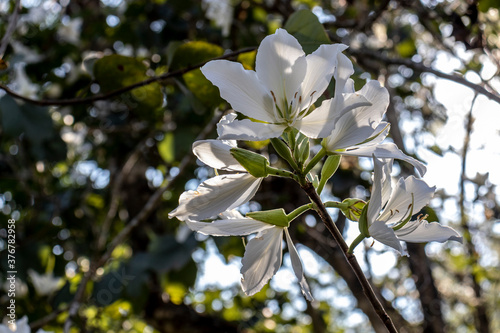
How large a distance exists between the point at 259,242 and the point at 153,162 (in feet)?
5.97

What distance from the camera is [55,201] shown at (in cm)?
A: 224

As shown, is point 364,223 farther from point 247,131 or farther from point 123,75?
point 123,75

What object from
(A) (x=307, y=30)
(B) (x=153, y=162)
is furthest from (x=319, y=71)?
(B) (x=153, y=162)

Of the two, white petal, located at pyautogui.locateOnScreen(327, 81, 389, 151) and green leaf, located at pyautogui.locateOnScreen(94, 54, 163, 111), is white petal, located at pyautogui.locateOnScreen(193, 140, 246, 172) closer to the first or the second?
white petal, located at pyautogui.locateOnScreen(327, 81, 389, 151)

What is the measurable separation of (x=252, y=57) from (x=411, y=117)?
183 cm

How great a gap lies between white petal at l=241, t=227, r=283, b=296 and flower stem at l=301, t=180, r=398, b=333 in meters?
0.10

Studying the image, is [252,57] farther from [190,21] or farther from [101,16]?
[101,16]

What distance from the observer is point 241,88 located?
581mm

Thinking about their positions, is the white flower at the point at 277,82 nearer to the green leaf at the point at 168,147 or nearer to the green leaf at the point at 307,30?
the green leaf at the point at 307,30

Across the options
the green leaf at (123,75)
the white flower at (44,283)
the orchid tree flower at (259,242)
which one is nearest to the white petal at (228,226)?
the orchid tree flower at (259,242)

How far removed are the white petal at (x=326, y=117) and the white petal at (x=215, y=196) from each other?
0.30 ft

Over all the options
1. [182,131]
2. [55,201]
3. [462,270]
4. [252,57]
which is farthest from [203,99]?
[462,270]

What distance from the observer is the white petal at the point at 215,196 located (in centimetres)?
57

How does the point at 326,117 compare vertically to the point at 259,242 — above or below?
above
